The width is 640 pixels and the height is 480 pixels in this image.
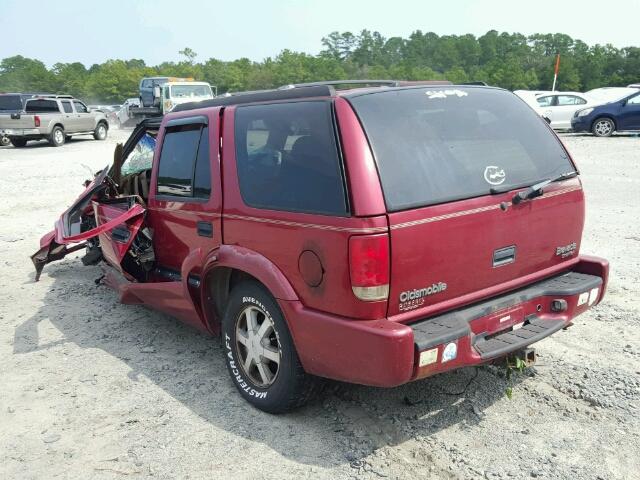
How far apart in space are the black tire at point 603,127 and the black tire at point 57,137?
61.6 feet

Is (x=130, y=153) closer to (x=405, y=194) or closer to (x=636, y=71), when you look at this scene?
(x=405, y=194)

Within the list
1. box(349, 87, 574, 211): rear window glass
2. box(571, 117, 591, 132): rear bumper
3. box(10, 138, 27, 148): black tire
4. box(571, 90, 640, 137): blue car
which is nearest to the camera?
box(349, 87, 574, 211): rear window glass

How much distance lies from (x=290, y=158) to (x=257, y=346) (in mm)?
1128

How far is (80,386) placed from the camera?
397 centimetres

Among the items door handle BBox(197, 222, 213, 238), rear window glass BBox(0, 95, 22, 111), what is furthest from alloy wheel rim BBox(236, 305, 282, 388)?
rear window glass BBox(0, 95, 22, 111)

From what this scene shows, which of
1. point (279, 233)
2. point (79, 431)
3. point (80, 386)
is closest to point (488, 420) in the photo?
point (279, 233)

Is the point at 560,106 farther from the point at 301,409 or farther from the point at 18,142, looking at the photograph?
the point at 301,409

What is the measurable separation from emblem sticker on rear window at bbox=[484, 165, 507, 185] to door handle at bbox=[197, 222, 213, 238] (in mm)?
1714

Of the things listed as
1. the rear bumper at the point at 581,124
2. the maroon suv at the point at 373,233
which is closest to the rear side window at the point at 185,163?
the maroon suv at the point at 373,233

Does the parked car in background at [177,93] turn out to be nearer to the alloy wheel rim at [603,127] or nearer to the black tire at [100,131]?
the black tire at [100,131]

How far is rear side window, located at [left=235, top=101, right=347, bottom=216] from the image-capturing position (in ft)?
9.79

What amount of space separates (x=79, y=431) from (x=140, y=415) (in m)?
0.34

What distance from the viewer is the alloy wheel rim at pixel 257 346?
344cm

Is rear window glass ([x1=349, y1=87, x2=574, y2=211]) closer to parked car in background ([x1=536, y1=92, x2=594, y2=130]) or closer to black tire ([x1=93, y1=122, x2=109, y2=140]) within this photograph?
parked car in background ([x1=536, y1=92, x2=594, y2=130])
